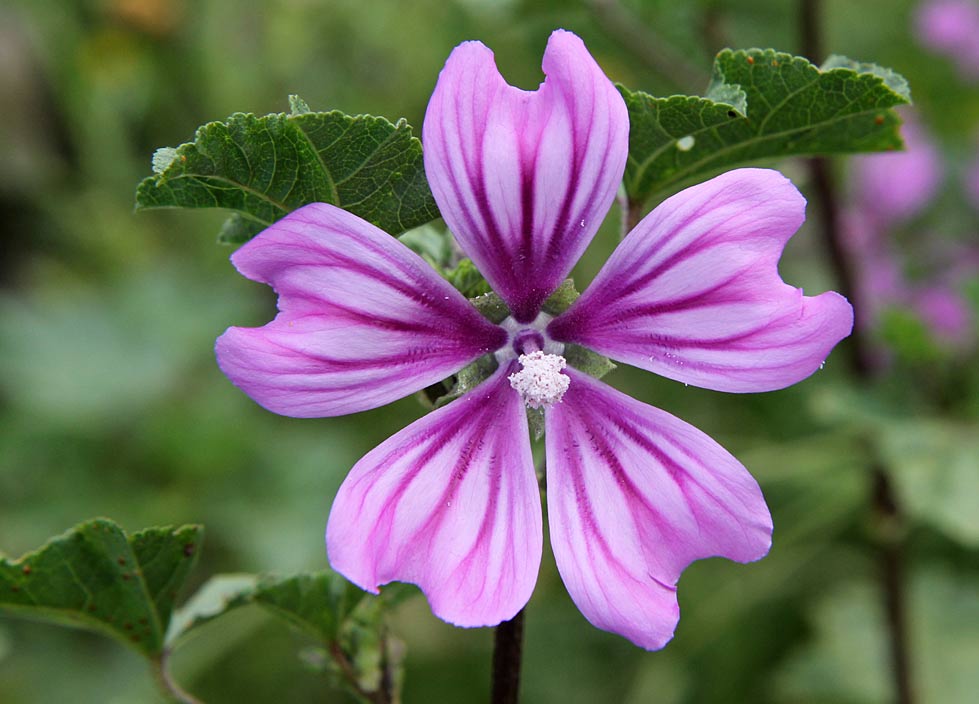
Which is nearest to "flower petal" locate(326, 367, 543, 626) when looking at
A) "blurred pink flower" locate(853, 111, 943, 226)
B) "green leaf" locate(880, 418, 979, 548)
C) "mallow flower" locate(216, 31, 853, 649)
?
"mallow flower" locate(216, 31, 853, 649)

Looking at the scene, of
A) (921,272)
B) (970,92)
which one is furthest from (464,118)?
(970,92)

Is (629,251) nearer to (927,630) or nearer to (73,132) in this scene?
(927,630)

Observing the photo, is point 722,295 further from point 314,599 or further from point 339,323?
point 314,599

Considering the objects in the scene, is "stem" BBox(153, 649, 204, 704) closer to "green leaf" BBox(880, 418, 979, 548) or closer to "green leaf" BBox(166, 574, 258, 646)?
"green leaf" BBox(166, 574, 258, 646)

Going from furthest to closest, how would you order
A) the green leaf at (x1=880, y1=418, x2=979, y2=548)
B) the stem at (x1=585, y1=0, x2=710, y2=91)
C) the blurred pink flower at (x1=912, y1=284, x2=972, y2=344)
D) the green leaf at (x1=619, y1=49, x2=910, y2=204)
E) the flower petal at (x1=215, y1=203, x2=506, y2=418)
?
the blurred pink flower at (x1=912, y1=284, x2=972, y2=344), the stem at (x1=585, y1=0, x2=710, y2=91), the green leaf at (x1=880, y1=418, x2=979, y2=548), the green leaf at (x1=619, y1=49, x2=910, y2=204), the flower petal at (x1=215, y1=203, x2=506, y2=418)

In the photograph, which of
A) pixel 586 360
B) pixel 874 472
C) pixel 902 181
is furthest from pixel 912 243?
pixel 586 360

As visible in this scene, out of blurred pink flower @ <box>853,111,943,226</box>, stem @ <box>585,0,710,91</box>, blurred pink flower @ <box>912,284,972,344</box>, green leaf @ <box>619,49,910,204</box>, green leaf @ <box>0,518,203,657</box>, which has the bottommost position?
green leaf @ <box>0,518,203,657</box>

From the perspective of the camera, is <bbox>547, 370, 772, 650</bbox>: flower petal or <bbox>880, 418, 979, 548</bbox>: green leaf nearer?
→ <bbox>547, 370, 772, 650</bbox>: flower petal
